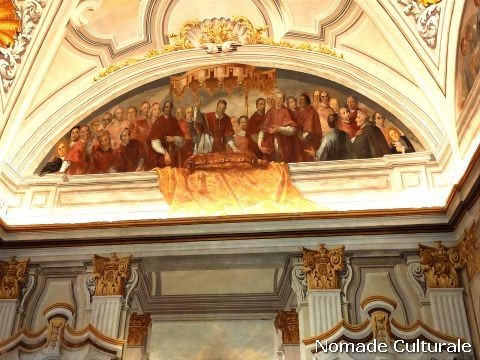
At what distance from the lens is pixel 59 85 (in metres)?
12.6

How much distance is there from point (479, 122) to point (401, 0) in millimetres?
3030

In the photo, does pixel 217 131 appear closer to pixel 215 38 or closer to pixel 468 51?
pixel 215 38

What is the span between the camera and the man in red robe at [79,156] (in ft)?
39.8

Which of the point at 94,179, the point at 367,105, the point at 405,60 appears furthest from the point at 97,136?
the point at 405,60

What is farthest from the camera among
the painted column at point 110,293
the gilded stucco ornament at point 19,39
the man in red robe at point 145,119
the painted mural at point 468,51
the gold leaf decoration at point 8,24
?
the man in red robe at point 145,119

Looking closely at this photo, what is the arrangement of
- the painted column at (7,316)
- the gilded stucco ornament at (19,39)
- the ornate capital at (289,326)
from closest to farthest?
the painted column at (7,316)
the gilded stucco ornament at (19,39)
the ornate capital at (289,326)

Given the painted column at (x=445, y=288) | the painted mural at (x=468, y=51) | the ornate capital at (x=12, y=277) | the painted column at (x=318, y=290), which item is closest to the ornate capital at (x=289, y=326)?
the painted column at (x=318, y=290)

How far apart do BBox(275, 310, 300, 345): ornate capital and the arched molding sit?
4.47 metres

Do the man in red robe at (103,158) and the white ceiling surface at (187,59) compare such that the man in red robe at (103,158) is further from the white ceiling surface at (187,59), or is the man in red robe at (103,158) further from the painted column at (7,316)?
the painted column at (7,316)

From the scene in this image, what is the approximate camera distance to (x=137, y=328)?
40.6ft

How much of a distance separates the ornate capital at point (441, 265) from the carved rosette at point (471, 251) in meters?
0.18

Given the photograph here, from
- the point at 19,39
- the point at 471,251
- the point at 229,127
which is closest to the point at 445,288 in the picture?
the point at 471,251

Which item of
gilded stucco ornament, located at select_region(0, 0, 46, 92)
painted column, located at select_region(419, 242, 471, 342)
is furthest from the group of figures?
painted column, located at select_region(419, 242, 471, 342)

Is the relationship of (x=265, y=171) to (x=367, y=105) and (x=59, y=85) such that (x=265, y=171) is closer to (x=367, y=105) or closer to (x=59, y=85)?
(x=367, y=105)
